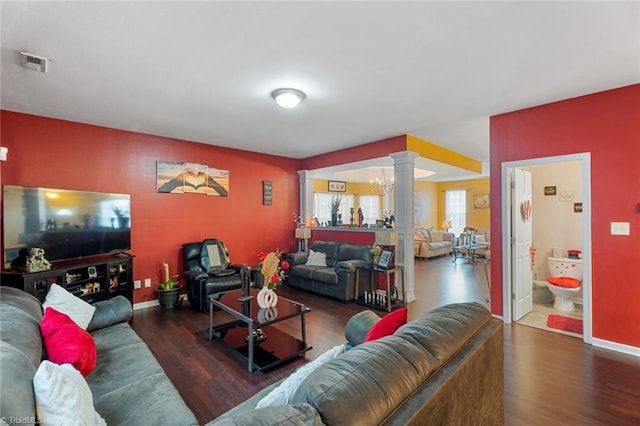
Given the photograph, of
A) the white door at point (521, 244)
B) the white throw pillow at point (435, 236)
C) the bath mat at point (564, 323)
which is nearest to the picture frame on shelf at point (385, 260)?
the white door at point (521, 244)

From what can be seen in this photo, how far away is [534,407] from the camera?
2.10 metres

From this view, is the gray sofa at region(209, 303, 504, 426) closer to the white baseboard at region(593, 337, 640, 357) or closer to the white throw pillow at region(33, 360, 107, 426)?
the white throw pillow at region(33, 360, 107, 426)

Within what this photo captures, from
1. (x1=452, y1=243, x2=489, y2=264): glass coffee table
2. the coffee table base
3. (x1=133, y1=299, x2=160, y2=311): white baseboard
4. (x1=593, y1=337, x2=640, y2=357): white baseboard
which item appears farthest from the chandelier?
(x1=133, y1=299, x2=160, y2=311): white baseboard

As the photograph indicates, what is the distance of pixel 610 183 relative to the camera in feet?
9.82

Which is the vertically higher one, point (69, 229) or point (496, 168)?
point (496, 168)

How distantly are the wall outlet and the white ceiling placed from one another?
1.37 metres

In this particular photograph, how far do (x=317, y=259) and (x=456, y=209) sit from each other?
768 cm

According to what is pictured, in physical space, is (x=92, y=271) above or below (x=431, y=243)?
above

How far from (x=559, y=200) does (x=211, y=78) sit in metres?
5.02

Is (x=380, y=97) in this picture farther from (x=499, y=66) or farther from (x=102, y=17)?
(x=102, y=17)

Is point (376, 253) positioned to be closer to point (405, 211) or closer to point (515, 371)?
Result: point (405, 211)

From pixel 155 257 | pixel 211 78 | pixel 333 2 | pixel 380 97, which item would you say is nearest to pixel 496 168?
pixel 380 97

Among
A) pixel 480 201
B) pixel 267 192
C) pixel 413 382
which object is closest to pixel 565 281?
pixel 413 382

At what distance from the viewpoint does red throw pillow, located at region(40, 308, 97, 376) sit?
156 centimetres
